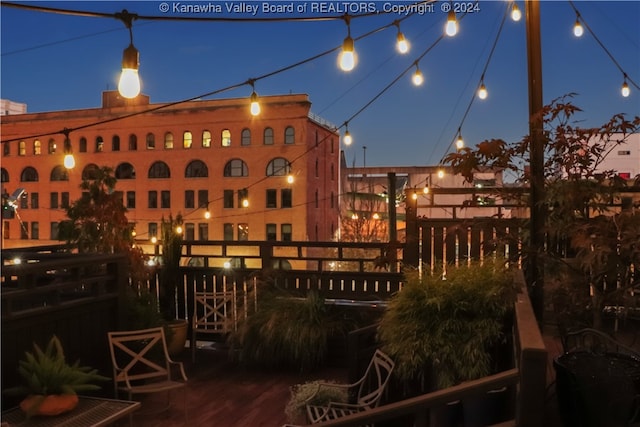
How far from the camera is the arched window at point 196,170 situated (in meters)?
37.5

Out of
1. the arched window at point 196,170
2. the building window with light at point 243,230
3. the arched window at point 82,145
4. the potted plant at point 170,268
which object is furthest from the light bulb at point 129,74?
the arched window at point 82,145

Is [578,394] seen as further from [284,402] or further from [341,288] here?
[341,288]

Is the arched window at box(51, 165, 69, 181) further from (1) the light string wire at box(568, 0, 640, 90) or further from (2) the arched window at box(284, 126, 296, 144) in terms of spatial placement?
(1) the light string wire at box(568, 0, 640, 90)

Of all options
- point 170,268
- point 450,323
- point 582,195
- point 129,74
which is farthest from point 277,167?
point 582,195

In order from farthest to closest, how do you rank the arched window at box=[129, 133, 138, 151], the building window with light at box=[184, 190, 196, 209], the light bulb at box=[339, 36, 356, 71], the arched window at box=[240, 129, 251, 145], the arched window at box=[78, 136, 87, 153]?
the arched window at box=[78, 136, 87, 153] < the arched window at box=[129, 133, 138, 151] < the building window with light at box=[184, 190, 196, 209] < the arched window at box=[240, 129, 251, 145] < the light bulb at box=[339, 36, 356, 71]

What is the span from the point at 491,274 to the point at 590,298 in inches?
27.0

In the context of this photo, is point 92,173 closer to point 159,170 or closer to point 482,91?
point 482,91

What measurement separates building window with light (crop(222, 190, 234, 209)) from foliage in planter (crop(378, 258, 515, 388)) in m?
33.6

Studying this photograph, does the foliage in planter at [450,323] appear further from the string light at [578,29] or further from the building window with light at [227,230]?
the building window with light at [227,230]

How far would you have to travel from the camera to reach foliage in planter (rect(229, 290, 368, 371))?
657cm

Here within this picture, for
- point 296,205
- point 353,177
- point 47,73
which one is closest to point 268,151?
point 296,205

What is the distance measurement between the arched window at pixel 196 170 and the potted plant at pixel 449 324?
34.5m

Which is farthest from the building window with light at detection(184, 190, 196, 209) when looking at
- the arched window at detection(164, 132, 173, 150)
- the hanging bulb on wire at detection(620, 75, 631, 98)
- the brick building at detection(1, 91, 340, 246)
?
the hanging bulb on wire at detection(620, 75, 631, 98)

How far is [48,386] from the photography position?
13.5 feet
